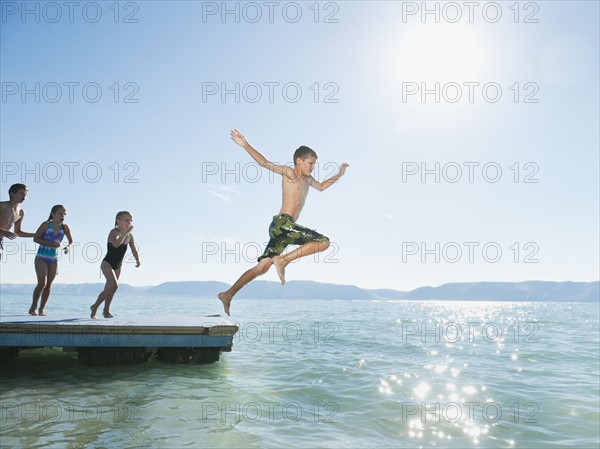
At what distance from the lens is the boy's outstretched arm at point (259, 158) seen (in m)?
3.10

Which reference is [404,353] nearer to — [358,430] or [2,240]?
[358,430]

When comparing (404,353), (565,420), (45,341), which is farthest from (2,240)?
(404,353)

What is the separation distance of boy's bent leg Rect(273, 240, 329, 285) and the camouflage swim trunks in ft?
0.09

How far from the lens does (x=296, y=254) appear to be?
3.33 meters

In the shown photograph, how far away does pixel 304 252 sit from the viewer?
10.7ft

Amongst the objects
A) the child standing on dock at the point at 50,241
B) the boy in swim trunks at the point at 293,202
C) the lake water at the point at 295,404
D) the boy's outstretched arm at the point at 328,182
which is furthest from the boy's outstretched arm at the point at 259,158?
the child standing on dock at the point at 50,241

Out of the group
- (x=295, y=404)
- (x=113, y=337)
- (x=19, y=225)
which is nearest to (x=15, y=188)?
(x=19, y=225)

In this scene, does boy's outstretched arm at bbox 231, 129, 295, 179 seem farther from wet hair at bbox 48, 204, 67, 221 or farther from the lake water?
wet hair at bbox 48, 204, 67, 221

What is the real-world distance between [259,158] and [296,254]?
0.71 meters

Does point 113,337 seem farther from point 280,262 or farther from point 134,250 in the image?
point 280,262

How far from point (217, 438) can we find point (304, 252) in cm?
750

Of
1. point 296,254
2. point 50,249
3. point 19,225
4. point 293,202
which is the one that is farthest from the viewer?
point 50,249

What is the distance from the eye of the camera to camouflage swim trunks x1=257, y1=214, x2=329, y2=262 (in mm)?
3156

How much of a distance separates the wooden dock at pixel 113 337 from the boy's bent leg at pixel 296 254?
32.3ft
